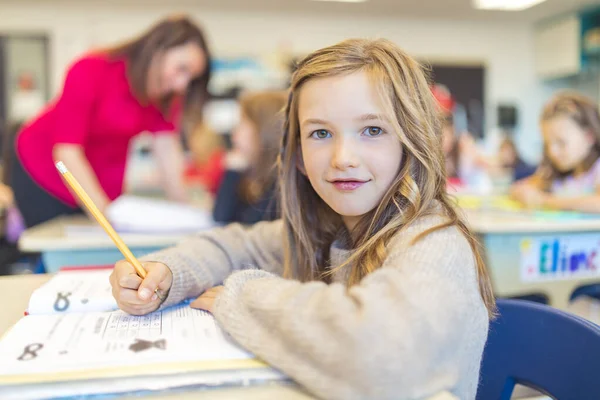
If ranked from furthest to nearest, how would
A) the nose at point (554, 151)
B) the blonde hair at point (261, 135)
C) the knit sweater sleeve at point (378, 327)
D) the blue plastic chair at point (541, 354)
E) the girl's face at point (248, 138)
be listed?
the nose at point (554, 151) < the girl's face at point (248, 138) < the blonde hair at point (261, 135) < the blue plastic chair at point (541, 354) < the knit sweater sleeve at point (378, 327)

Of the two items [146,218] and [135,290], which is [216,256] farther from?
[146,218]

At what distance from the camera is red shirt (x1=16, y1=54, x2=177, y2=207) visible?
4.95 ft

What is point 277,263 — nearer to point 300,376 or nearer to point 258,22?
point 300,376

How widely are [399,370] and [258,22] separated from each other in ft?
17.9

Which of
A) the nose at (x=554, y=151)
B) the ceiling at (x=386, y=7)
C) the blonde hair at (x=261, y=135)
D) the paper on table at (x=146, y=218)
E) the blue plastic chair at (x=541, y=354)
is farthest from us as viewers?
the ceiling at (x=386, y=7)

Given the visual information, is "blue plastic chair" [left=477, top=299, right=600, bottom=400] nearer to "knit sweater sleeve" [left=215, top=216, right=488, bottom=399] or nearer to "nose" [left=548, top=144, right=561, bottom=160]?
"knit sweater sleeve" [left=215, top=216, right=488, bottom=399]

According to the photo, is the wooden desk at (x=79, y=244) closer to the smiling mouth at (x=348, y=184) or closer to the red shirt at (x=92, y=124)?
the red shirt at (x=92, y=124)

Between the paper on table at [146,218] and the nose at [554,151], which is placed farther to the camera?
the nose at [554,151]

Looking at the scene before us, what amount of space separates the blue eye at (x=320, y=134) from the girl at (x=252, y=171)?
0.83 metres

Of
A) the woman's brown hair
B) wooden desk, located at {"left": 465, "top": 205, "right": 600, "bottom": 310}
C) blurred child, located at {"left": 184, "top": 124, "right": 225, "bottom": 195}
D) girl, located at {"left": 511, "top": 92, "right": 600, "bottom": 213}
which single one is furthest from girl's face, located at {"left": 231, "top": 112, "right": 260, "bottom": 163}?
blurred child, located at {"left": 184, "top": 124, "right": 225, "bottom": 195}

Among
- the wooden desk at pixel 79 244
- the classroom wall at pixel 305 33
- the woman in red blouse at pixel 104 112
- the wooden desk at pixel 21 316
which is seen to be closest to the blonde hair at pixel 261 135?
the woman in red blouse at pixel 104 112

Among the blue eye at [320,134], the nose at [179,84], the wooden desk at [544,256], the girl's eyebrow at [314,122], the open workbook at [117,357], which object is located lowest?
the wooden desk at [544,256]

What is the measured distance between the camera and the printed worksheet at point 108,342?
50cm

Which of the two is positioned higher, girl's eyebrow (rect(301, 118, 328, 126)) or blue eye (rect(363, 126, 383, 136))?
girl's eyebrow (rect(301, 118, 328, 126))
